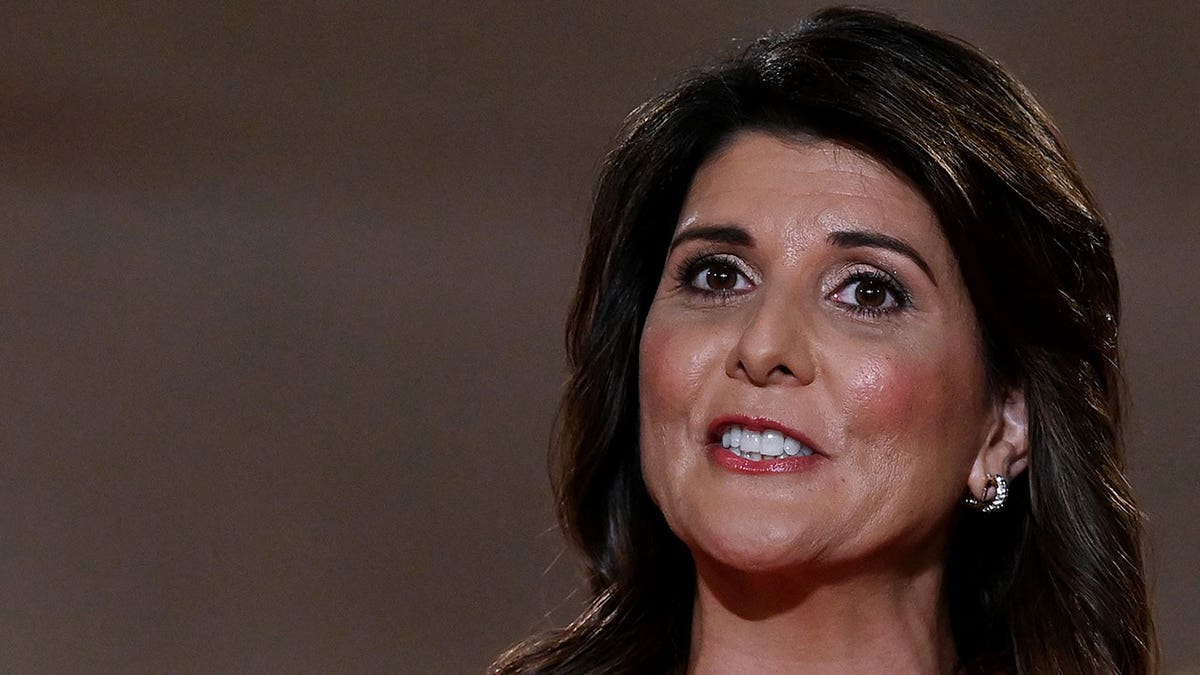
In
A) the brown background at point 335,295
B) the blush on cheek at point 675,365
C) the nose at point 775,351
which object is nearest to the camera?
the nose at point 775,351

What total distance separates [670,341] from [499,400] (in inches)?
78.9

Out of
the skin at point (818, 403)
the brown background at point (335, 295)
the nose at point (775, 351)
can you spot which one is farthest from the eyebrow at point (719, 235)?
the brown background at point (335, 295)

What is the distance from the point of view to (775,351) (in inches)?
100

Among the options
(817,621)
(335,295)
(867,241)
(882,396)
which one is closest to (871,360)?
(882,396)

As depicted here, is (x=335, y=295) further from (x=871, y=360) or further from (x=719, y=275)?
(x=871, y=360)

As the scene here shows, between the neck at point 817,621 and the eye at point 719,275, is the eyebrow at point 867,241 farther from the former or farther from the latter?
the neck at point 817,621

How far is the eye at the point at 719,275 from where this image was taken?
2.69 metres

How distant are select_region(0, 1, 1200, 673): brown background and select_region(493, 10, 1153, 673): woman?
5.48 feet

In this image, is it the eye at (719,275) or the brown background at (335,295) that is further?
the brown background at (335,295)

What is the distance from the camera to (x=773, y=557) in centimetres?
256

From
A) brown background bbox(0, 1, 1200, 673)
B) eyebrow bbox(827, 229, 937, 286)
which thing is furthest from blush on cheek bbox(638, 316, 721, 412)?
brown background bbox(0, 1, 1200, 673)

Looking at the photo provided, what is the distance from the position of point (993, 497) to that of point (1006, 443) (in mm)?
77

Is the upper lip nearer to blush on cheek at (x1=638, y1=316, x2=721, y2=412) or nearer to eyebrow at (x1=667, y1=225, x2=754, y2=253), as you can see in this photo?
blush on cheek at (x1=638, y1=316, x2=721, y2=412)

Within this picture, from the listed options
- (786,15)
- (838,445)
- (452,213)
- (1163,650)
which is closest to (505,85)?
(452,213)
